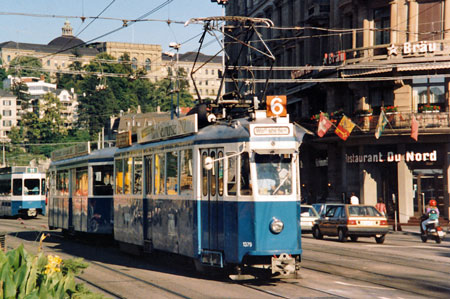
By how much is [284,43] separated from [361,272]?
3943cm

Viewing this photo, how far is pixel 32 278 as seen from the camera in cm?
819

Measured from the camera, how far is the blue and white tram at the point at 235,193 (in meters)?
14.3

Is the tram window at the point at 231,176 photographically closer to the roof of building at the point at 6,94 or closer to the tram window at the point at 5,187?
the tram window at the point at 5,187

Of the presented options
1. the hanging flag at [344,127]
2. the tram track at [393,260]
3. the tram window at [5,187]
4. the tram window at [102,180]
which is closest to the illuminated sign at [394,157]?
the hanging flag at [344,127]

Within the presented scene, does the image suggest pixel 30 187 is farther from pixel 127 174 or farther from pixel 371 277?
pixel 371 277

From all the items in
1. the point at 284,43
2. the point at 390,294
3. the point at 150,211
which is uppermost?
the point at 284,43

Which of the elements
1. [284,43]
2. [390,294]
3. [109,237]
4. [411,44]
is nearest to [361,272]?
[390,294]

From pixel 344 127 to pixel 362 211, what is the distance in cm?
1423

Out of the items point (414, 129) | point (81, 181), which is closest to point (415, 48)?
point (414, 129)

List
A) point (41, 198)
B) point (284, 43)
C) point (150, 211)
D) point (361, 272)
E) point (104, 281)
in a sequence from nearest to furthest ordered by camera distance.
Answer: point (104, 281) < point (361, 272) < point (150, 211) < point (41, 198) < point (284, 43)

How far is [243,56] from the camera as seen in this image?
220 feet

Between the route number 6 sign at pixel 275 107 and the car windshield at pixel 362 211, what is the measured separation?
1350 cm

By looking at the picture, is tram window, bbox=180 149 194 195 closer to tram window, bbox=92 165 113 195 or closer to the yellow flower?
tram window, bbox=92 165 113 195

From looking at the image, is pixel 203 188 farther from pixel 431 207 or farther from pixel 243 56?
pixel 243 56
